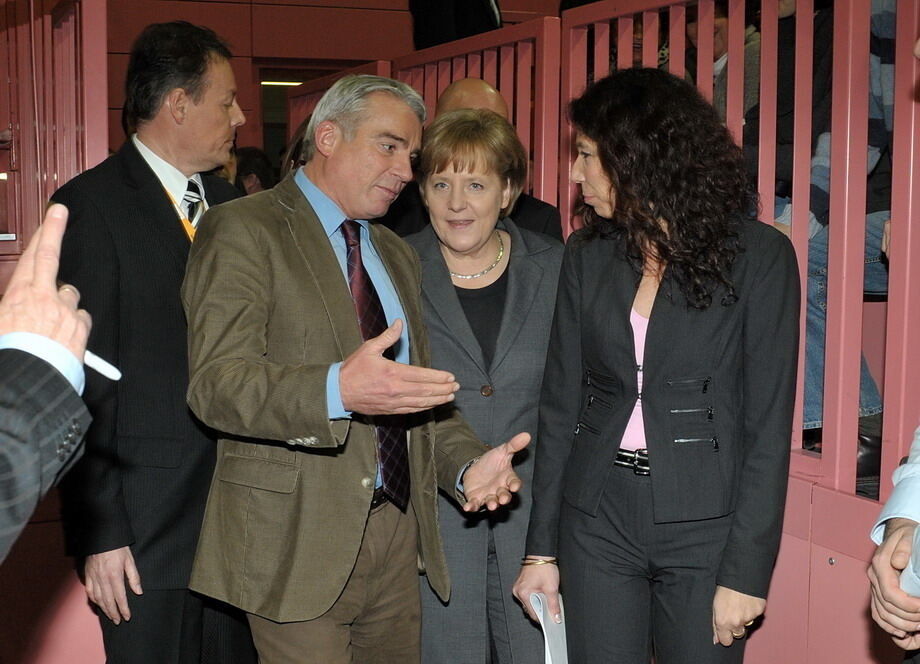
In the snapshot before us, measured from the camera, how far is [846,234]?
270 centimetres

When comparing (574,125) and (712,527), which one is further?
(574,125)

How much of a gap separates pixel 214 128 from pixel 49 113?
1.33 m

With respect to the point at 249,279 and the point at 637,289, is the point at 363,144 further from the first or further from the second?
the point at 637,289

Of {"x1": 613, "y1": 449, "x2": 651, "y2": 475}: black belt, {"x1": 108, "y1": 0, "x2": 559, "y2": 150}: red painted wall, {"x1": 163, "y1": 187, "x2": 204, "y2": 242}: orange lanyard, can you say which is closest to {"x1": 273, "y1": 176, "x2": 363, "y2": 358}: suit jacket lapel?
{"x1": 163, "y1": 187, "x2": 204, "y2": 242}: orange lanyard

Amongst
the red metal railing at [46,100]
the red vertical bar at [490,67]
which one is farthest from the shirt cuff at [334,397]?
the red vertical bar at [490,67]

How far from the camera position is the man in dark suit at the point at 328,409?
202cm

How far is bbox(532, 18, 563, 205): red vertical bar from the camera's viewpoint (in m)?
3.86

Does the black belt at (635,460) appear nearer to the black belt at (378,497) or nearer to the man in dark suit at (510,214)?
the black belt at (378,497)

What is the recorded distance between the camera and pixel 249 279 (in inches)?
84.8

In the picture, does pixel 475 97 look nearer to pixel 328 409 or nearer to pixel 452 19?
pixel 452 19

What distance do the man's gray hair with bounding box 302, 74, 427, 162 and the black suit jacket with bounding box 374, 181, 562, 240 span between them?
93 centimetres

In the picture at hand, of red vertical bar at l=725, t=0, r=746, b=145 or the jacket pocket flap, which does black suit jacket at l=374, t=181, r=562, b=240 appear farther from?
the jacket pocket flap

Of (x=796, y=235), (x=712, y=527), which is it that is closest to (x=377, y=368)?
(x=712, y=527)

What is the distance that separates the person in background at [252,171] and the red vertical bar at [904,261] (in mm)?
4070
